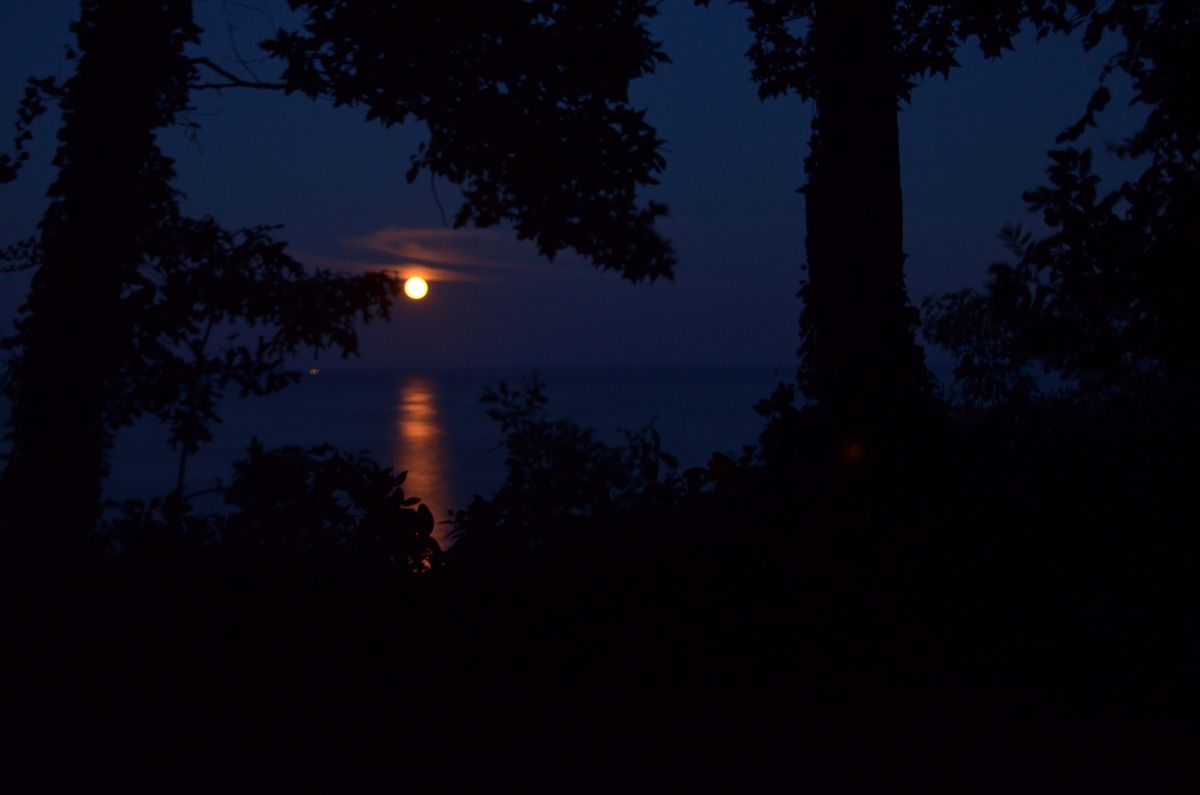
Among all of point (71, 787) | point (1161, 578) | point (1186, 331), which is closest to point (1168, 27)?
point (1186, 331)

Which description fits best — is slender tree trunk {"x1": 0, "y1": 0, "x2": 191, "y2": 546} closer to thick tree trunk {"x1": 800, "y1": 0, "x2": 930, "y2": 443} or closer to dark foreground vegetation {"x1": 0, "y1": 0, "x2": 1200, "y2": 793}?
dark foreground vegetation {"x1": 0, "y1": 0, "x2": 1200, "y2": 793}

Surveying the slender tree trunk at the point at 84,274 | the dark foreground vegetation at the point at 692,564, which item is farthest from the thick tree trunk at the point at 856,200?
the slender tree trunk at the point at 84,274

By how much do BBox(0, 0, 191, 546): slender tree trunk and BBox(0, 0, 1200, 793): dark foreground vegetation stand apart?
6 cm

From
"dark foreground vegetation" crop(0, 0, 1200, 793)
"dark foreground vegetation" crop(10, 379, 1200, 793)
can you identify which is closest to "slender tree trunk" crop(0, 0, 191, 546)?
"dark foreground vegetation" crop(0, 0, 1200, 793)

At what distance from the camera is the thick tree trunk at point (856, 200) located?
9312 millimetres

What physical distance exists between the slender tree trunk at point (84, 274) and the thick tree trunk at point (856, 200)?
6477 millimetres

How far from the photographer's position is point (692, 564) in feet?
19.9

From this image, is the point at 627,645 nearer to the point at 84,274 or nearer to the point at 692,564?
the point at 692,564

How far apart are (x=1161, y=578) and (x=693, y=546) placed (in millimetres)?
3114

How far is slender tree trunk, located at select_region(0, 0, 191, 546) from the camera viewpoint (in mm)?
10156

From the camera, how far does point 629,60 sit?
957 cm

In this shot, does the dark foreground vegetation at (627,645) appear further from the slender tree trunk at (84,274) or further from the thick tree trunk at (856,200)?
the slender tree trunk at (84,274)

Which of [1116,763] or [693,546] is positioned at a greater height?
[693,546]

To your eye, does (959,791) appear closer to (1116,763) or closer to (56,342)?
(1116,763)
